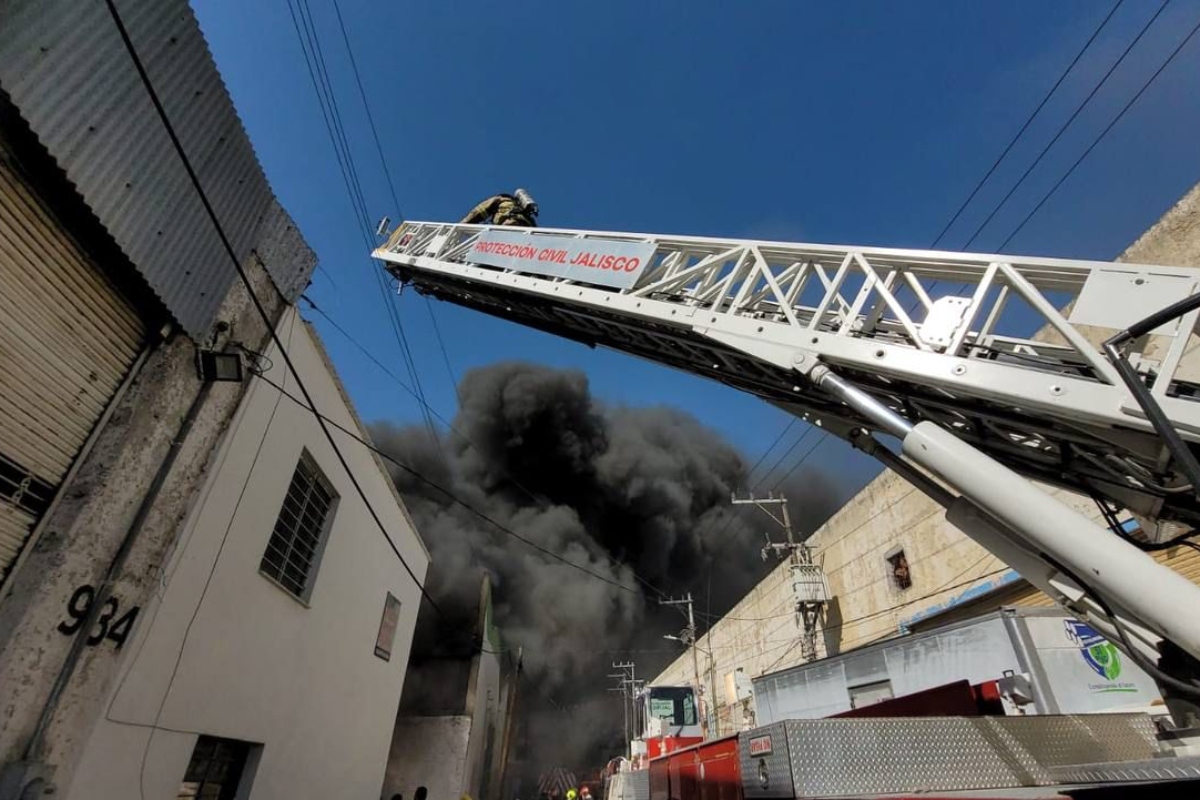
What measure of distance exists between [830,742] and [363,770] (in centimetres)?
783

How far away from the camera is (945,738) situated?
313cm

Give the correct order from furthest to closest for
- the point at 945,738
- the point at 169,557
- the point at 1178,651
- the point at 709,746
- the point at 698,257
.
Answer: the point at 709,746, the point at 698,257, the point at 169,557, the point at 945,738, the point at 1178,651

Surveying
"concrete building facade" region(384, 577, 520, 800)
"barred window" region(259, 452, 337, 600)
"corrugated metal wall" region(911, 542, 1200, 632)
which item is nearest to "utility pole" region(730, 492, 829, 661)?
"corrugated metal wall" region(911, 542, 1200, 632)

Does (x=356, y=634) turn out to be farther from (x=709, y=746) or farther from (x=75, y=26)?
(x=75, y=26)

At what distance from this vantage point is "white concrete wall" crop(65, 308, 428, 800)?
4.02 metres

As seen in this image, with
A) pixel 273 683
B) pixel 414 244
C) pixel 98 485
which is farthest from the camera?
pixel 414 244

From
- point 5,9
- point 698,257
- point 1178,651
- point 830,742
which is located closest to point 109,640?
point 5,9

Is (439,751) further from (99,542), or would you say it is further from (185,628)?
(99,542)

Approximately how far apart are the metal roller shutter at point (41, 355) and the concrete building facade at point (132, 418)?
1cm

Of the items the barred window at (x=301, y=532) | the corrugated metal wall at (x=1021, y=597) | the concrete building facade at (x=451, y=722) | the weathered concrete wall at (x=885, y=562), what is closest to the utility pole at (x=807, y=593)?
the weathered concrete wall at (x=885, y=562)

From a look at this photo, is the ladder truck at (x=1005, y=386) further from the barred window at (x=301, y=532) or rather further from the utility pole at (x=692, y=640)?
the utility pole at (x=692, y=640)

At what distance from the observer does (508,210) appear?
8867 mm

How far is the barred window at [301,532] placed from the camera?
6.12m

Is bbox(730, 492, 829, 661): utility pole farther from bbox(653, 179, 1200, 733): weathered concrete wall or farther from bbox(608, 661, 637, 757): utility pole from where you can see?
bbox(608, 661, 637, 757): utility pole
